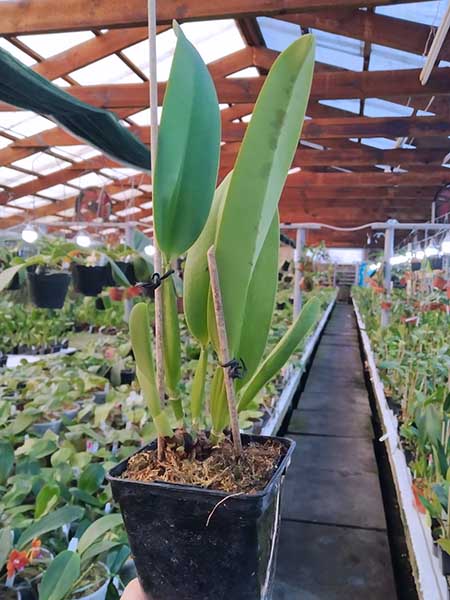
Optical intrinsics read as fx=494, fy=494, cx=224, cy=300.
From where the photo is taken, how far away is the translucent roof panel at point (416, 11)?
3.11m

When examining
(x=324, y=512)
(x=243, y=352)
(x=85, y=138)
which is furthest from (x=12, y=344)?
(x=243, y=352)

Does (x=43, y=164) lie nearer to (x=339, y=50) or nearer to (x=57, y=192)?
(x=57, y=192)

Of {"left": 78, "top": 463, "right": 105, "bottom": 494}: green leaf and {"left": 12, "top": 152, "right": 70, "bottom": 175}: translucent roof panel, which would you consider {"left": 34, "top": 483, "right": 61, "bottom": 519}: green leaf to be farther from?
{"left": 12, "top": 152, "right": 70, "bottom": 175}: translucent roof panel

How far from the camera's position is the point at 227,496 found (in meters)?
0.41

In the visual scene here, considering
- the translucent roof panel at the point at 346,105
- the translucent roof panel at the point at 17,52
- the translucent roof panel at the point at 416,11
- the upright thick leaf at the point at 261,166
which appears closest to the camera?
the upright thick leaf at the point at 261,166

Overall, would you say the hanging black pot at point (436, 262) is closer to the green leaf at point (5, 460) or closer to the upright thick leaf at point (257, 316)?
the green leaf at point (5, 460)

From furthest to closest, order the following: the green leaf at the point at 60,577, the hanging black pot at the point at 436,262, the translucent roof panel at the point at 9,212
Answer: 1. the translucent roof panel at the point at 9,212
2. the hanging black pot at the point at 436,262
3. the green leaf at the point at 60,577

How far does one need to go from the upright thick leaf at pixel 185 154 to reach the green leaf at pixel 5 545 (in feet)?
2.55

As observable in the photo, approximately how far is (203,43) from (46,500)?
4.54 meters

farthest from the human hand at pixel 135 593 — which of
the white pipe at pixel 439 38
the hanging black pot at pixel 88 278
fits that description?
the white pipe at pixel 439 38

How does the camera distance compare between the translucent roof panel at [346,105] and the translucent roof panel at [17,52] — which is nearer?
the translucent roof panel at [17,52]

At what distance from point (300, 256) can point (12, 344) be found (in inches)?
94.3

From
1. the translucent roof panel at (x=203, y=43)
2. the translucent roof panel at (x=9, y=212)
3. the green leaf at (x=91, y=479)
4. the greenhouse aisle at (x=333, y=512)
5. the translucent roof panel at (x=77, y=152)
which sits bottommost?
the greenhouse aisle at (x=333, y=512)

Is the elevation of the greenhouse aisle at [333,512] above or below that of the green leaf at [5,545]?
below
